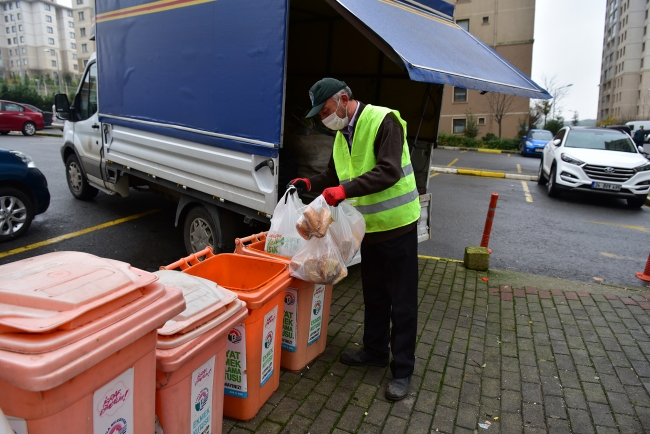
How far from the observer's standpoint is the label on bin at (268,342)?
7.84 feet

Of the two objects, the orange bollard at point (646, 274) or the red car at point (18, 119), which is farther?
the red car at point (18, 119)

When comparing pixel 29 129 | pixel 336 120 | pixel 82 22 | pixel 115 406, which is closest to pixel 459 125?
pixel 29 129

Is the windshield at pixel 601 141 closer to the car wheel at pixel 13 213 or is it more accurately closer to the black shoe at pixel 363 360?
Result: the black shoe at pixel 363 360

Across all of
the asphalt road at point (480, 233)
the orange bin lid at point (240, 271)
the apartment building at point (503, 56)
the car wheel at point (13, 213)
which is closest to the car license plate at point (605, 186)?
the asphalt road at point (480, 233)

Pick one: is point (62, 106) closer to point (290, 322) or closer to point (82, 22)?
point (290, 322)

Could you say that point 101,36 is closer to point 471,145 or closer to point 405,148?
point 405,148

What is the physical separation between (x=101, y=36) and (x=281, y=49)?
3.30 meters

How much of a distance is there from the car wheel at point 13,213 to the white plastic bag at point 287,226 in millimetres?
4301

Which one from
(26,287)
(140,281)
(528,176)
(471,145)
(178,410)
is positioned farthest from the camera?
(471,145)

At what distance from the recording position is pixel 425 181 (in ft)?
16.7

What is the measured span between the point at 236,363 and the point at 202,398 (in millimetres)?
341

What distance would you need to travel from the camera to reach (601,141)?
9.98 metres

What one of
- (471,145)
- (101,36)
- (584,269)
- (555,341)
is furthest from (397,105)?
(471,145)

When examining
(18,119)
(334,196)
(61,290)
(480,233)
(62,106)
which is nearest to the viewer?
(61,290)
